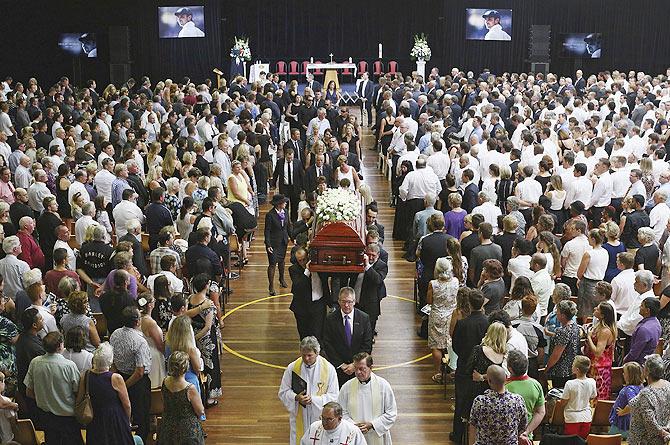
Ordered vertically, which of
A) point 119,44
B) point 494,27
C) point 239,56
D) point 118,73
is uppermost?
point 494,27

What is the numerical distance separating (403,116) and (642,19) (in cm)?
1818

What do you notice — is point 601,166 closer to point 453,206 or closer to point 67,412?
point 453,206

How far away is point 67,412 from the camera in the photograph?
714cm

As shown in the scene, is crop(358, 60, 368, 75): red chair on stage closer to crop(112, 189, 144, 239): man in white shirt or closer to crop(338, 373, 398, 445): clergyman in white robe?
crop(112, 189, 144, 239): man in white shirt

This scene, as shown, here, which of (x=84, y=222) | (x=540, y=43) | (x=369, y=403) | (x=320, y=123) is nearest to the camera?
(x=369, y=403)

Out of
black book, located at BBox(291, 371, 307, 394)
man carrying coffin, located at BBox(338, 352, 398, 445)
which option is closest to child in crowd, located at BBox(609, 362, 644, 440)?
man carrying coffin, located at BBox(338, 352, 398, 445)

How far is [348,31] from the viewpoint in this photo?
108ft

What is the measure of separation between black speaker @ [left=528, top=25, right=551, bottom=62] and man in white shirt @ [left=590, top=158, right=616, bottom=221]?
18.3 meters

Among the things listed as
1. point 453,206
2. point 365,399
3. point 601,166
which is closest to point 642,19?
point 601,166

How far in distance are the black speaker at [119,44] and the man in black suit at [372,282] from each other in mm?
22800

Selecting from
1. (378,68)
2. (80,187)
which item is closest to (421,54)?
(378,68)

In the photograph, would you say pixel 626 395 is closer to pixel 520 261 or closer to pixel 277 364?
pixel 520 261

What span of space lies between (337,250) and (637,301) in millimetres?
3152

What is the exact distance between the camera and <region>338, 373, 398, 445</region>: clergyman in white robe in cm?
677
